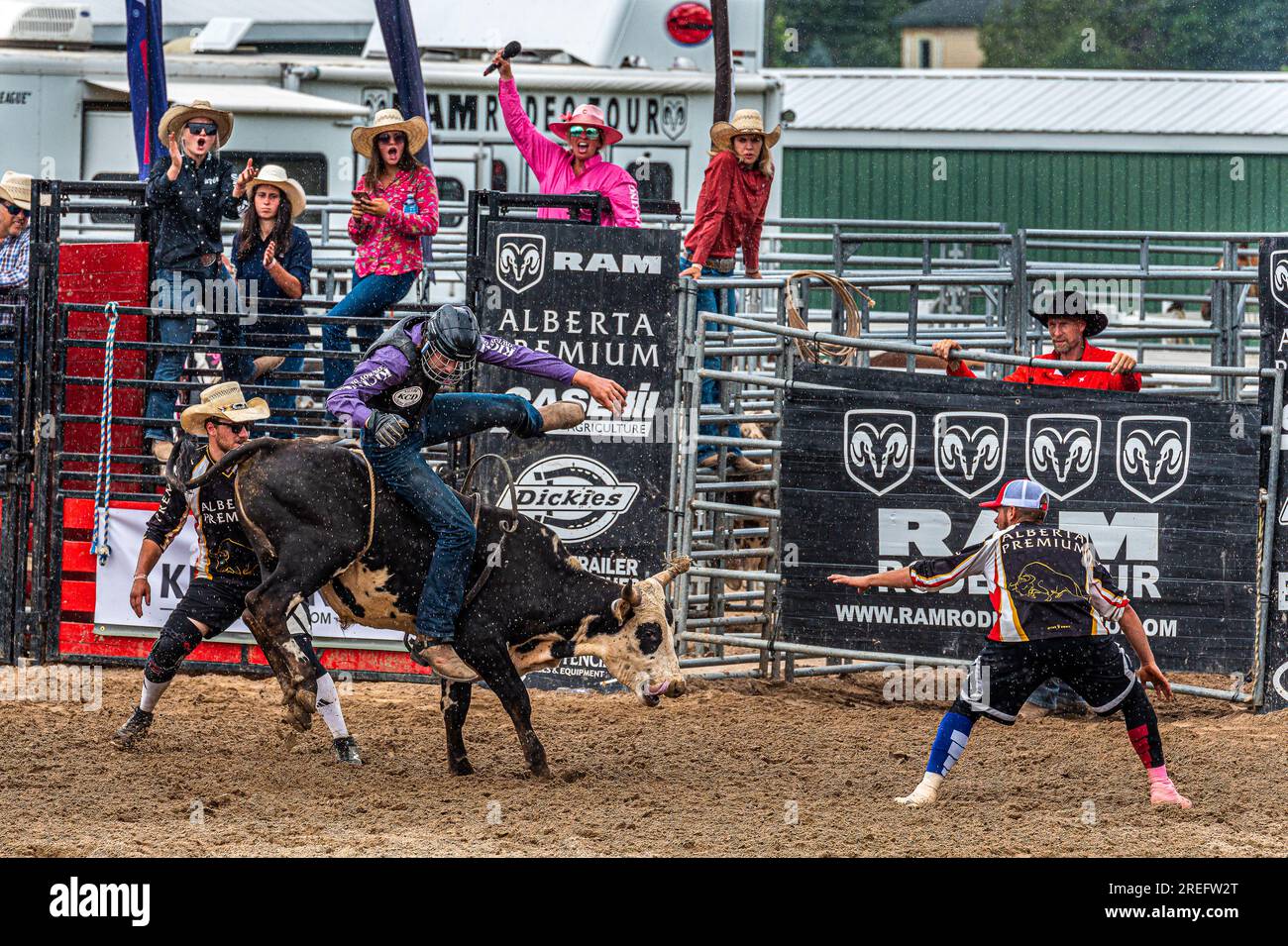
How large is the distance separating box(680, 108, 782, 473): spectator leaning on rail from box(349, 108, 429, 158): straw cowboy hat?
1.89m

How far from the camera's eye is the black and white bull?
809 cm

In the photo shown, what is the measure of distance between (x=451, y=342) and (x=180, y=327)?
11.4ft

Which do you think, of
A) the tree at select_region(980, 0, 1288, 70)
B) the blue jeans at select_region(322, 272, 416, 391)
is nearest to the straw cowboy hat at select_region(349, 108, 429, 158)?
the blue jeans at select_region(322, 272, 416, 391)

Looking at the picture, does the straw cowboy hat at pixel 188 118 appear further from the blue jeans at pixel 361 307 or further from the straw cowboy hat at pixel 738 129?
the straw cowboy hat at pixel 738 129

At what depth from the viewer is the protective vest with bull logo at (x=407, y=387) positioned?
7.91 metres

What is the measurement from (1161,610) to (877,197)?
14988 millimetres

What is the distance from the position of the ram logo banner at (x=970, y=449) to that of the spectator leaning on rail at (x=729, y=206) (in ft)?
6.25

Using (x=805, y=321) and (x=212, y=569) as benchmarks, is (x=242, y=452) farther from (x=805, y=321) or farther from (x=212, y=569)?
(x=805, y=321)

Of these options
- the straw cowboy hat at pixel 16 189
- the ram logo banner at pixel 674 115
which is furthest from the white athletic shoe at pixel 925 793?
the ram logo banner at pixel 674 115

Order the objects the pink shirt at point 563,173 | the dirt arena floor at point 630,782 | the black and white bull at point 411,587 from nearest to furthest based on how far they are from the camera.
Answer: the dirt arena floor at point 630,782, the black and white bull at point 411,587, the pink shirt at point 563,173

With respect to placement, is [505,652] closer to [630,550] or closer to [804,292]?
[630,550]

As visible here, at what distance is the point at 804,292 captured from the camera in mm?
11227

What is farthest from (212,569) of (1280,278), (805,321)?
(1280,278)

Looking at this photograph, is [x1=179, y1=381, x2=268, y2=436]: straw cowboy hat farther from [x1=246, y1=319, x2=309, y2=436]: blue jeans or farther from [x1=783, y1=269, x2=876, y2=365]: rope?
[x1=783, y1=269, x2=876, y2=365]: rope
